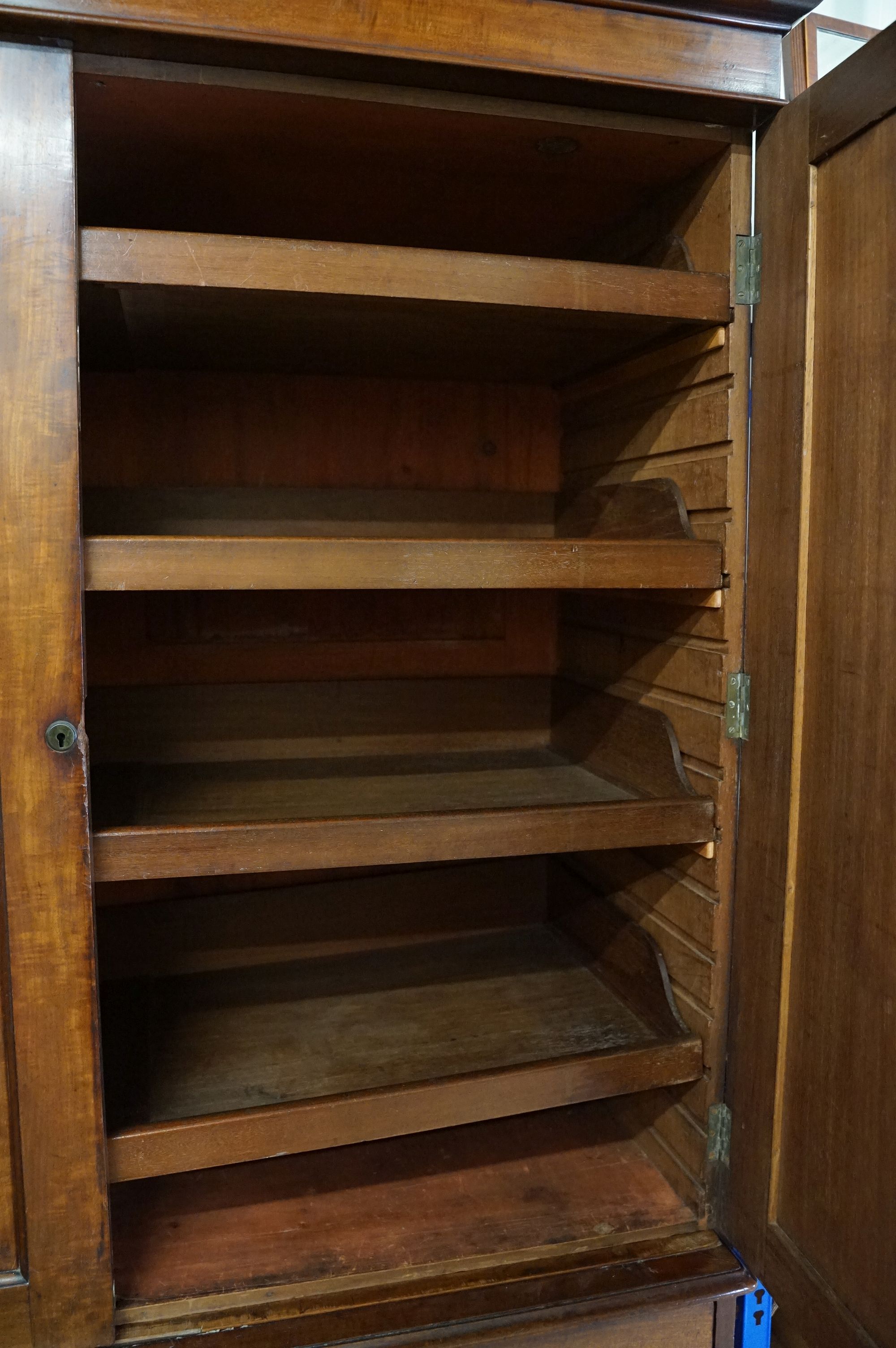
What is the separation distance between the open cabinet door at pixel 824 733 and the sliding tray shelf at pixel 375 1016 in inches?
8.2

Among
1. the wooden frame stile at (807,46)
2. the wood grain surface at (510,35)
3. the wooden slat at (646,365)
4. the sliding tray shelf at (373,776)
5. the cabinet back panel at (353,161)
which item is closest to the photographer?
the wood grain surface at (510,35)

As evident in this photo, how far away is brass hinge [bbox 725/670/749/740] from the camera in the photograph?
125 centimetres

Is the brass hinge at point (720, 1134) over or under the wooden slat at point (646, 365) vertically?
under

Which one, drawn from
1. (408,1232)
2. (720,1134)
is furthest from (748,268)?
(408,1232)

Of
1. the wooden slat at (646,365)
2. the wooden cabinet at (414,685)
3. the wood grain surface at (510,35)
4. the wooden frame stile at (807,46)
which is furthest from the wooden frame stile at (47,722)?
the wooden frame stile at (807,46)

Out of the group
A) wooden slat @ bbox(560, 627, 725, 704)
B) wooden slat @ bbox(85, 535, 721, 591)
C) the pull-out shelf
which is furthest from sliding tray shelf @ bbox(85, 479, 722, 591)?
the pull-out shelf

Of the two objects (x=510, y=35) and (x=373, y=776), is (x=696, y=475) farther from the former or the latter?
(x=373, y=776)

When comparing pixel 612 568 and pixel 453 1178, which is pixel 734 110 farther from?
pixel 453 1178

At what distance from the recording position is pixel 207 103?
1.07 m

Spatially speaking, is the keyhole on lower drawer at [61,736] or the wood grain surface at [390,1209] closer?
the keyhole on lower drawer at [61,736]

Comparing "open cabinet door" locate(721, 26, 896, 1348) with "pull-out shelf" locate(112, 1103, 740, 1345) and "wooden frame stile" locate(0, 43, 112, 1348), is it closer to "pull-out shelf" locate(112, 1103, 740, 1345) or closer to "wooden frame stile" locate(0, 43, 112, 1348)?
"pull-out shelf" locate(112, 1103, 740, 1345)

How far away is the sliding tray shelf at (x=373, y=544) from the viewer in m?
1.08

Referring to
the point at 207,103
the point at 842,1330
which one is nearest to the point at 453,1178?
the point at 842,1330

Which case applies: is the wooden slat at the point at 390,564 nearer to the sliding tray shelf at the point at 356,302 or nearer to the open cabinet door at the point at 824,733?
the open cabinet door at the point at 824,733
